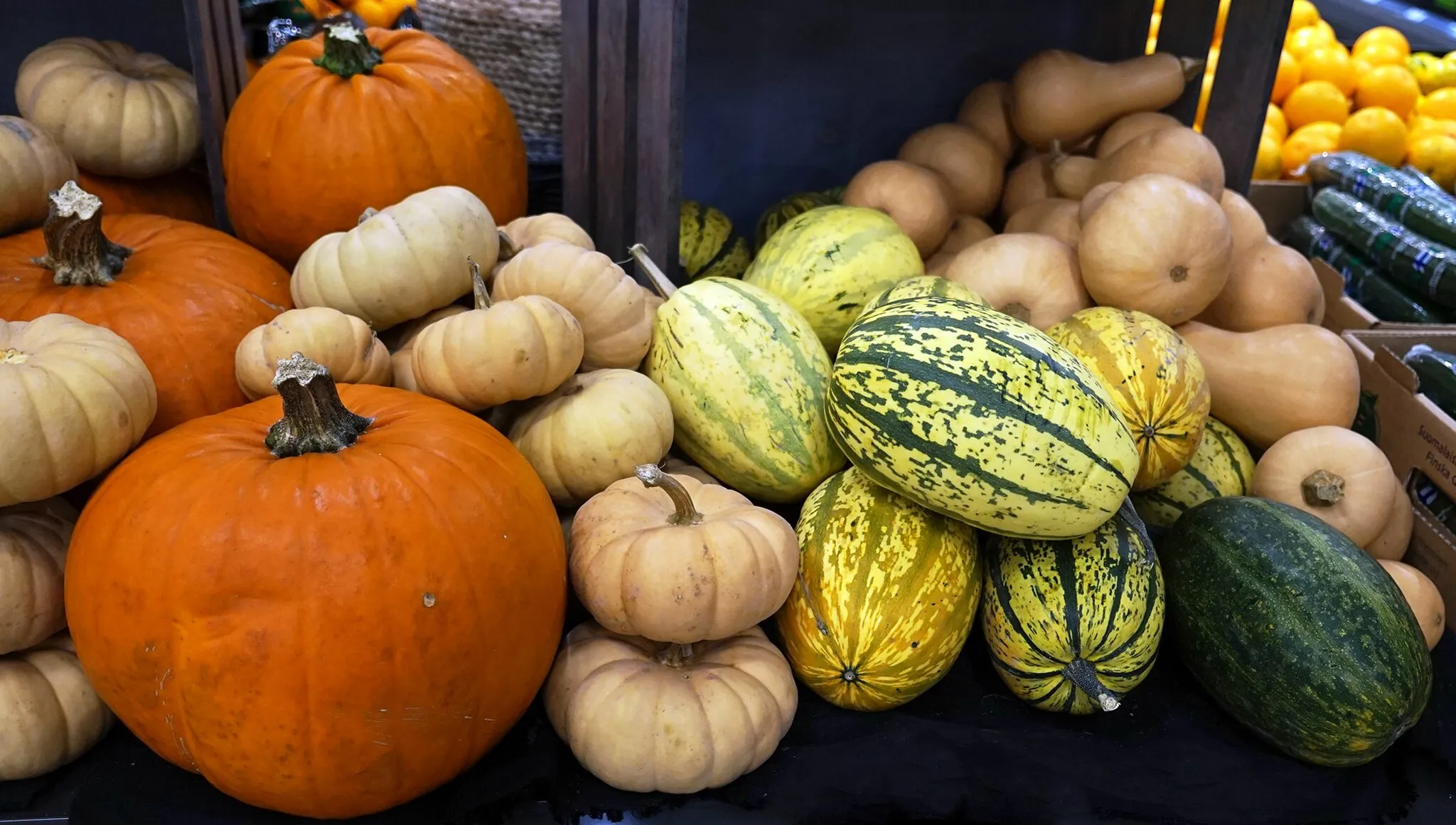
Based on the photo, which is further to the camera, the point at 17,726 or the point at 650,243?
the point at 650,243

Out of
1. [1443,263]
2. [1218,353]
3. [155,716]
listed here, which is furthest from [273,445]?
[1443,263]

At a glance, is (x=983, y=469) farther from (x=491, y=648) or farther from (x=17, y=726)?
(x=17, y=726)

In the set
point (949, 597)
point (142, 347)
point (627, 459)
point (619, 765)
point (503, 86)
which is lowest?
point (619, 765)


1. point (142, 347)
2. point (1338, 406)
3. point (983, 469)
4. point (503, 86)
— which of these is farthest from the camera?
point (503, 86)

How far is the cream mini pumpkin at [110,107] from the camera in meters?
1.72

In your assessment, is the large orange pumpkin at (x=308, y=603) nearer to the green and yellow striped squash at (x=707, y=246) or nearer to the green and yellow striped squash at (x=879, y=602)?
the green and yellow striped squash at (x=879, y=602)

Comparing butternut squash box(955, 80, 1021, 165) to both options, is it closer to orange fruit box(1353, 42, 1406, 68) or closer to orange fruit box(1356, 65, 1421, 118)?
orange fruit box(1356, 65, 1421, 118)

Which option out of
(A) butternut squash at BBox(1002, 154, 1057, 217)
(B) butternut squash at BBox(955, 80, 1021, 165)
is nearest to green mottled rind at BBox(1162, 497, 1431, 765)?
(A) butternut squash at BBox(1002, 154, 1057, 217)

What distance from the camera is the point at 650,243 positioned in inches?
73.2

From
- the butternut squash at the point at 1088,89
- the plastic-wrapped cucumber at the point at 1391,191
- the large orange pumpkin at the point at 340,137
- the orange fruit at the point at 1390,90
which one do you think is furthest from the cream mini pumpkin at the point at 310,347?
the orange fruit at the point at 1390,90

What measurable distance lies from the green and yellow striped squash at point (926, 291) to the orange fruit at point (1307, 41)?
304cm

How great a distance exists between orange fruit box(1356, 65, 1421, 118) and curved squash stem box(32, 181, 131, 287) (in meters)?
4.23

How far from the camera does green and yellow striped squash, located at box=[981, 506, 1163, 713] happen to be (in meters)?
1.37

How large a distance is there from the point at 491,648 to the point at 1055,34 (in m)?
2.45
